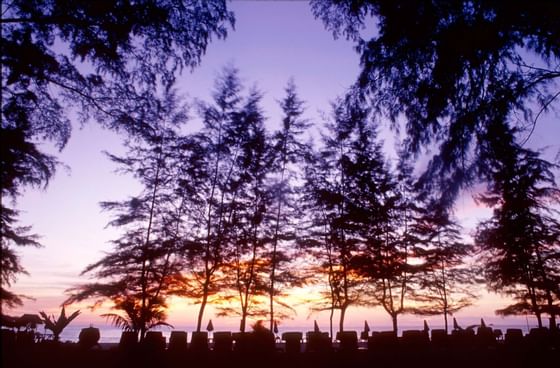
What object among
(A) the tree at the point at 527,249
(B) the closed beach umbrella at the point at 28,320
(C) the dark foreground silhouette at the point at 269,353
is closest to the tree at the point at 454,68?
(C) the dark foreground silhouette at the point at 269,353

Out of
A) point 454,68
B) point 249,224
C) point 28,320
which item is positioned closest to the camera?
point 454,68

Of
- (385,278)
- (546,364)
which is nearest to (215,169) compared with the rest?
(385,278)

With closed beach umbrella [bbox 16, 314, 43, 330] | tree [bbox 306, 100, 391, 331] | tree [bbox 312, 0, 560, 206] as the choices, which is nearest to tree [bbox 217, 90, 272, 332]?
tree [bbox 306, 100, 391, 331]

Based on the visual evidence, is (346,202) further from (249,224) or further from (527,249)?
(527,249)

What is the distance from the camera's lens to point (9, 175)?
6.82 m

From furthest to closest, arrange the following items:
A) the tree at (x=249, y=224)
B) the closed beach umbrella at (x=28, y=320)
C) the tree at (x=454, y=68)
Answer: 1. the closed beach umbrella at (x=28, y=320)
2. the tree at (x=249, y=224)
3. the tree at (x=454, y=68)

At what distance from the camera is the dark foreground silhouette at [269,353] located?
26.6 feet

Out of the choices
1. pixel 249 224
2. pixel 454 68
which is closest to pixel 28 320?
pixel 249 224

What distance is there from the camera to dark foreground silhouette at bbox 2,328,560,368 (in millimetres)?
8102

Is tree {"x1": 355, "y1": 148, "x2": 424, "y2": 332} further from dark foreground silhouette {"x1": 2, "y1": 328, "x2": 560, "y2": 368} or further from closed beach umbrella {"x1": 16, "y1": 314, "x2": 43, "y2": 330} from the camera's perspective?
closed beach umbrella {"x1": 16, "y1": 314, "x2": 43, "y2": 330}

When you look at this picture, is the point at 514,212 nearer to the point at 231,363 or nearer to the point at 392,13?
the point at 392,13

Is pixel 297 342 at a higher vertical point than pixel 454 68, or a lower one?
lower

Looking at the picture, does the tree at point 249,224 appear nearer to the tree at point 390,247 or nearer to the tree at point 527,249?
the tree at point 390,247

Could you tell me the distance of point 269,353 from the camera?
8.69 meters
